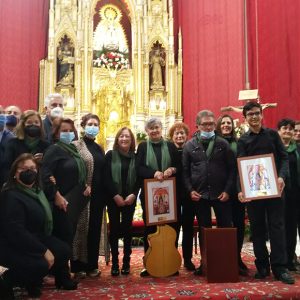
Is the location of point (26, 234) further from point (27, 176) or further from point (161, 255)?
point (161, 255)

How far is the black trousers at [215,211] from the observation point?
312 cm

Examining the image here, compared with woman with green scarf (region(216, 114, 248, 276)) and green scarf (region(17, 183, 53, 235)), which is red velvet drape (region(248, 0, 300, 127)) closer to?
woman with green scarf (region(216, 114, 248, 276))

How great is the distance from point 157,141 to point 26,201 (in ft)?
3.87

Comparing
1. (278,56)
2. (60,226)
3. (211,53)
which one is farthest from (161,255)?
(211,53)

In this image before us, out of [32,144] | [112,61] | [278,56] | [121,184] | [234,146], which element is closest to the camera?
[32,144]

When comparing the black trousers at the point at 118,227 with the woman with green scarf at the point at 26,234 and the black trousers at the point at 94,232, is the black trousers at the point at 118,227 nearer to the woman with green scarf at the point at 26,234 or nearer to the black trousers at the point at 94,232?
the black trousers at the point at 94,232

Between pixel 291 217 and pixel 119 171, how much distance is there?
1.38m

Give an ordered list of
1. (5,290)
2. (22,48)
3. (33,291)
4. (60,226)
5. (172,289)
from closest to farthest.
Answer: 1. (5,290)
2. (33,291)
3. (172,289)
4. (60,226)
5. (22,48)

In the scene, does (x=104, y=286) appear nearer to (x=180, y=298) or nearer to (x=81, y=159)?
(x=180, y=298)

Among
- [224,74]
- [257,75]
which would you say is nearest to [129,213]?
[257,75]

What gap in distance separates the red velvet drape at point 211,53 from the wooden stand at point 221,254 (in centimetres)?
555

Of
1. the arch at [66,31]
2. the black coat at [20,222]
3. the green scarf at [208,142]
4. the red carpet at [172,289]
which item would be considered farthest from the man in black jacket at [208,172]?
the arch at [66,31]

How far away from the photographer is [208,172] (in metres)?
3.12

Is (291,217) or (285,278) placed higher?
(291,217)
